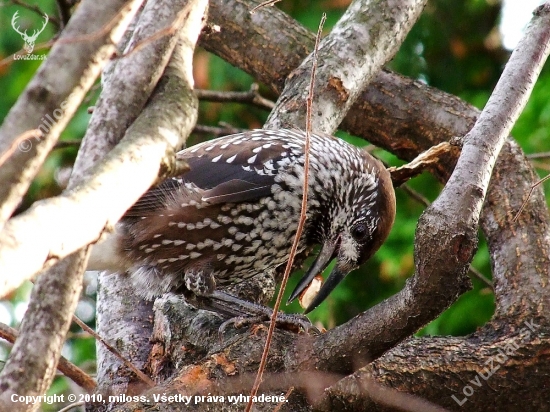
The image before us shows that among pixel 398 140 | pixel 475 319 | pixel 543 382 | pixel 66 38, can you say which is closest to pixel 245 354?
pixel 543 382

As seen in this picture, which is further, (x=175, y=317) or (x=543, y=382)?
(x=175, y=317)

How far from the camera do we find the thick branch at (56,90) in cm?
132

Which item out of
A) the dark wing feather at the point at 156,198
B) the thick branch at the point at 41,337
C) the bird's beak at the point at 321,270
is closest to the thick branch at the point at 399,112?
the bird's beak at the point at 321,270

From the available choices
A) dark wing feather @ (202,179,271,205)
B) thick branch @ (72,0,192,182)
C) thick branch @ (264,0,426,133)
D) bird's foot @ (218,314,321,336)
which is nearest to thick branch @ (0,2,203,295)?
thick branch @ (72,0,192,182)

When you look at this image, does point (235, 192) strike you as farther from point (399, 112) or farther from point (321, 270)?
point (399, 112)

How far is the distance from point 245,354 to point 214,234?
87 centimetres

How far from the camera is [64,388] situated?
5.34 m

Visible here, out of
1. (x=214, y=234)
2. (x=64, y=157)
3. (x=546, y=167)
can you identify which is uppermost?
(x=546, y=167)

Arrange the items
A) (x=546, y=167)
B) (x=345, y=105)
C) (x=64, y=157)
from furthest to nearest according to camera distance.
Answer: (x=64, y=157) → (x=546, y=167) → (x=345, y=105)

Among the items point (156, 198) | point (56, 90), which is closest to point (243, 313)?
point (156, 198)

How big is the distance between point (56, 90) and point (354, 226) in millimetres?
2268

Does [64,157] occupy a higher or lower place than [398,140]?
lower

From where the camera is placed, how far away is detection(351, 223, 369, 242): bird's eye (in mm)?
3496

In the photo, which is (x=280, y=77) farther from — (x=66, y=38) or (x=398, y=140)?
(x=66, y=38)
